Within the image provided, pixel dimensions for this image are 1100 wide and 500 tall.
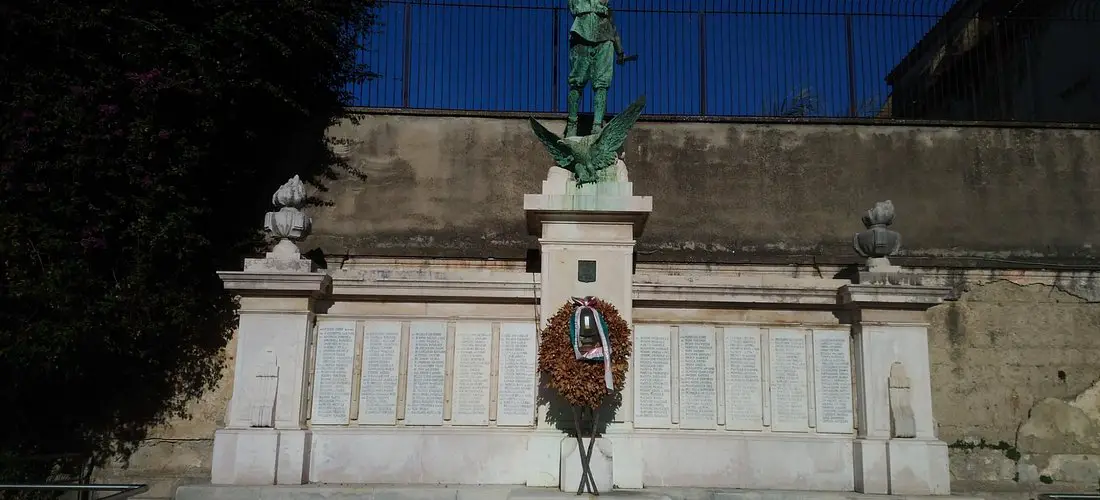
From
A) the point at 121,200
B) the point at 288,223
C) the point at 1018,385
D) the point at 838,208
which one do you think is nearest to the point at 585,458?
the point at 288,223

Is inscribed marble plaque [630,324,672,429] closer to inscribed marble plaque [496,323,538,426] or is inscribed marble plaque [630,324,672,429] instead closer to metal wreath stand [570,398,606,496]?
metal wreath stand [570,398,606,496]

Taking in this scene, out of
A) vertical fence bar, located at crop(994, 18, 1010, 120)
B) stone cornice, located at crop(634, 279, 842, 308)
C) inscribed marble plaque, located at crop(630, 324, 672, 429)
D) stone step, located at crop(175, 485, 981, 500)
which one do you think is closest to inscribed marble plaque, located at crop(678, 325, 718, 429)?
inscribed marble plaque, located at crop(630, 324, 672, 429)

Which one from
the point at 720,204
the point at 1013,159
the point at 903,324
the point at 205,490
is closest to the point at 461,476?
the point at 205,490

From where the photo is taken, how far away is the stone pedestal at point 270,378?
9.02m

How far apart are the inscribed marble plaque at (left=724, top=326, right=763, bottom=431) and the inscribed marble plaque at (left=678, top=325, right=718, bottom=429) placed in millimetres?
181

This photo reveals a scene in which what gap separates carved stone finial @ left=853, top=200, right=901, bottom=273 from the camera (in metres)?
10.0

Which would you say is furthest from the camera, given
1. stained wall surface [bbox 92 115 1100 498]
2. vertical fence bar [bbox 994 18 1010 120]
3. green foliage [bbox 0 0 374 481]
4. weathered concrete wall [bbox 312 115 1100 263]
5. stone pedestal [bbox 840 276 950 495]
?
vertical fence bar [bbox 994 18 1010 120]

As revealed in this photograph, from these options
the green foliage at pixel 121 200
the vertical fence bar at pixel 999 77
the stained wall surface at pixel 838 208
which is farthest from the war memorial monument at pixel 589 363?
the vertical fence bar at pixel 999 77

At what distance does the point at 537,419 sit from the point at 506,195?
5.33 m

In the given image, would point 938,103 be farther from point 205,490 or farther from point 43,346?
point 43,346

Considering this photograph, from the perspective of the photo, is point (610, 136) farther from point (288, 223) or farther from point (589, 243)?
point (288, 223)

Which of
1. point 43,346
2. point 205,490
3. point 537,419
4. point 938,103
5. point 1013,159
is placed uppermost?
point 938,103

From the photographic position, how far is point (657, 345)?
9883mm

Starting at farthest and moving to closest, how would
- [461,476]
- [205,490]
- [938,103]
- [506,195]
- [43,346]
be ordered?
1. [938,103]
2. [506,195]
3. [43,346]
4. [461,476]
5. [205,490]
